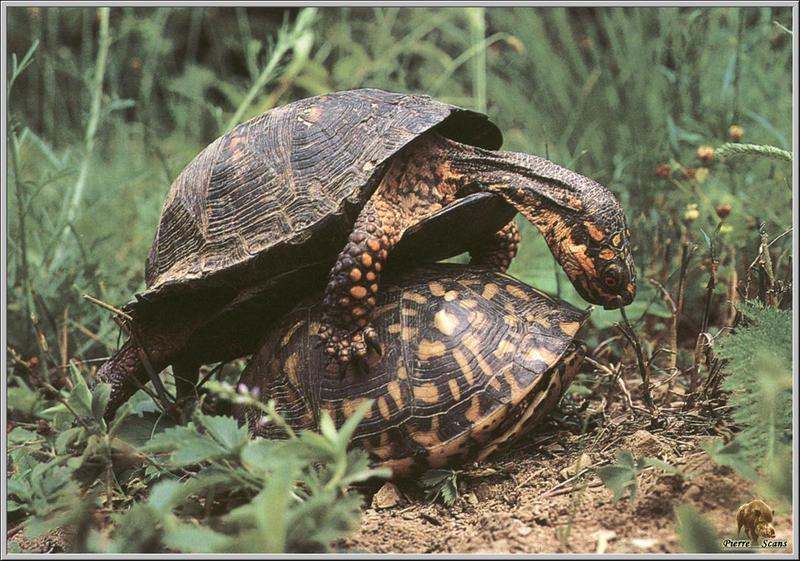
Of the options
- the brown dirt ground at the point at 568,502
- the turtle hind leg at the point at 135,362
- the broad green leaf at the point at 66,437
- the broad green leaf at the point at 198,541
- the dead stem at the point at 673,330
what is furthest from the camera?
the turtle hind leg at the point at 135,362

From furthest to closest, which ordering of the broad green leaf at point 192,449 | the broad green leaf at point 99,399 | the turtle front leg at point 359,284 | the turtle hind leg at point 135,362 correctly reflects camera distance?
the turtle hind leg at point 135,362
the turtle front leg at point 359,284
the broad green leaf at point 99,399
the broad green leaf at point 192,449

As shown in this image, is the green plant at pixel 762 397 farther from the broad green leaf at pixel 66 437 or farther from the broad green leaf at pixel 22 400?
the broad green leaf at pixel 22 400

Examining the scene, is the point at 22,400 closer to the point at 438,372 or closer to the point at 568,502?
the point at 438,372

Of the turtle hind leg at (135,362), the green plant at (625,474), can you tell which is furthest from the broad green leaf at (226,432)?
the turtle hind leg at (135,362)

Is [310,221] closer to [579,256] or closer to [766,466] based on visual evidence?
[579,256]

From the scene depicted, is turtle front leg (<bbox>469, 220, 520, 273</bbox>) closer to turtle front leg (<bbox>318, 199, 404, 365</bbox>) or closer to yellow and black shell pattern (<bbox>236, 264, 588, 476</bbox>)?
yellow and black shell pattern (<bbox>236, 264, 588, 476</bbox>)

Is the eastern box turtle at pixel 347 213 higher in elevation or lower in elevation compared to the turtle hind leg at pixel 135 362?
higher

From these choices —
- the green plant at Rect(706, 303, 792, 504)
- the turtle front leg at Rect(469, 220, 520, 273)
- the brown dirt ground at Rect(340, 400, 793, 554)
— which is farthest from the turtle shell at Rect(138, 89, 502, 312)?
the green plant at Rect(706, 303, 792, 504)

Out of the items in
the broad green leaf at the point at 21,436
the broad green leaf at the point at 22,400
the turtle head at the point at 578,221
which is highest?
the turtle head at the point at 578,221
